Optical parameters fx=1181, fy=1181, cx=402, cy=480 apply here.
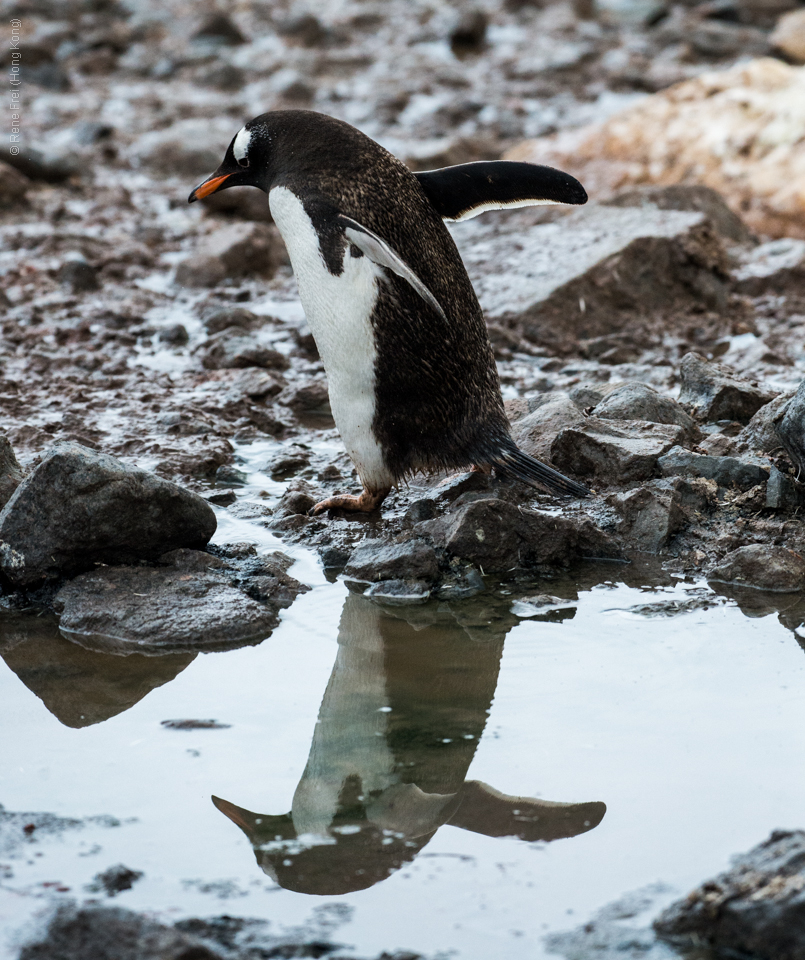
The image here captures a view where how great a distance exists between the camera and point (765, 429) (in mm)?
3916

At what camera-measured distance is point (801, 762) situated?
2373 mm

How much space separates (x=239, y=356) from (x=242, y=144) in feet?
4.71

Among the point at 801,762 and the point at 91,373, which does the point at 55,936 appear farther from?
the point at 91,373

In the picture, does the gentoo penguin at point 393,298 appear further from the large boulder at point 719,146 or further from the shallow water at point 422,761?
the large boulder at point 719,146

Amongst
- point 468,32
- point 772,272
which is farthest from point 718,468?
point 468,32

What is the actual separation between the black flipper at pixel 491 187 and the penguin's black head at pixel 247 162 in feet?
1.74

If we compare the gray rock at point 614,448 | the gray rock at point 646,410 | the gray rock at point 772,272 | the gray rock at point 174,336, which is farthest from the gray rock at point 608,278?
the gray rock at point 614,448

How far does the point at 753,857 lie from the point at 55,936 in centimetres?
113

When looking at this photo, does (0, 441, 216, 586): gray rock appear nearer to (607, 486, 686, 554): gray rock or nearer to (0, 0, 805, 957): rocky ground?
(0, 0, 805, 957): rocky ground

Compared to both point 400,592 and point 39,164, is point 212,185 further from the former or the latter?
point 39,164

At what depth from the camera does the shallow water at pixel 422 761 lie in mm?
2066

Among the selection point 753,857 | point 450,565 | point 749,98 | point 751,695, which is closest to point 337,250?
point 450,565

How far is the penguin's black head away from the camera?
12.9ft

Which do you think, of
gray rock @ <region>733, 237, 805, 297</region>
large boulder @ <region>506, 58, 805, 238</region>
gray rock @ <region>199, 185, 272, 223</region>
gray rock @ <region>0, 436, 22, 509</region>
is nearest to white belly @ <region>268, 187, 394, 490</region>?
gray rock @ <region>0, 436, 22, 509</region>
